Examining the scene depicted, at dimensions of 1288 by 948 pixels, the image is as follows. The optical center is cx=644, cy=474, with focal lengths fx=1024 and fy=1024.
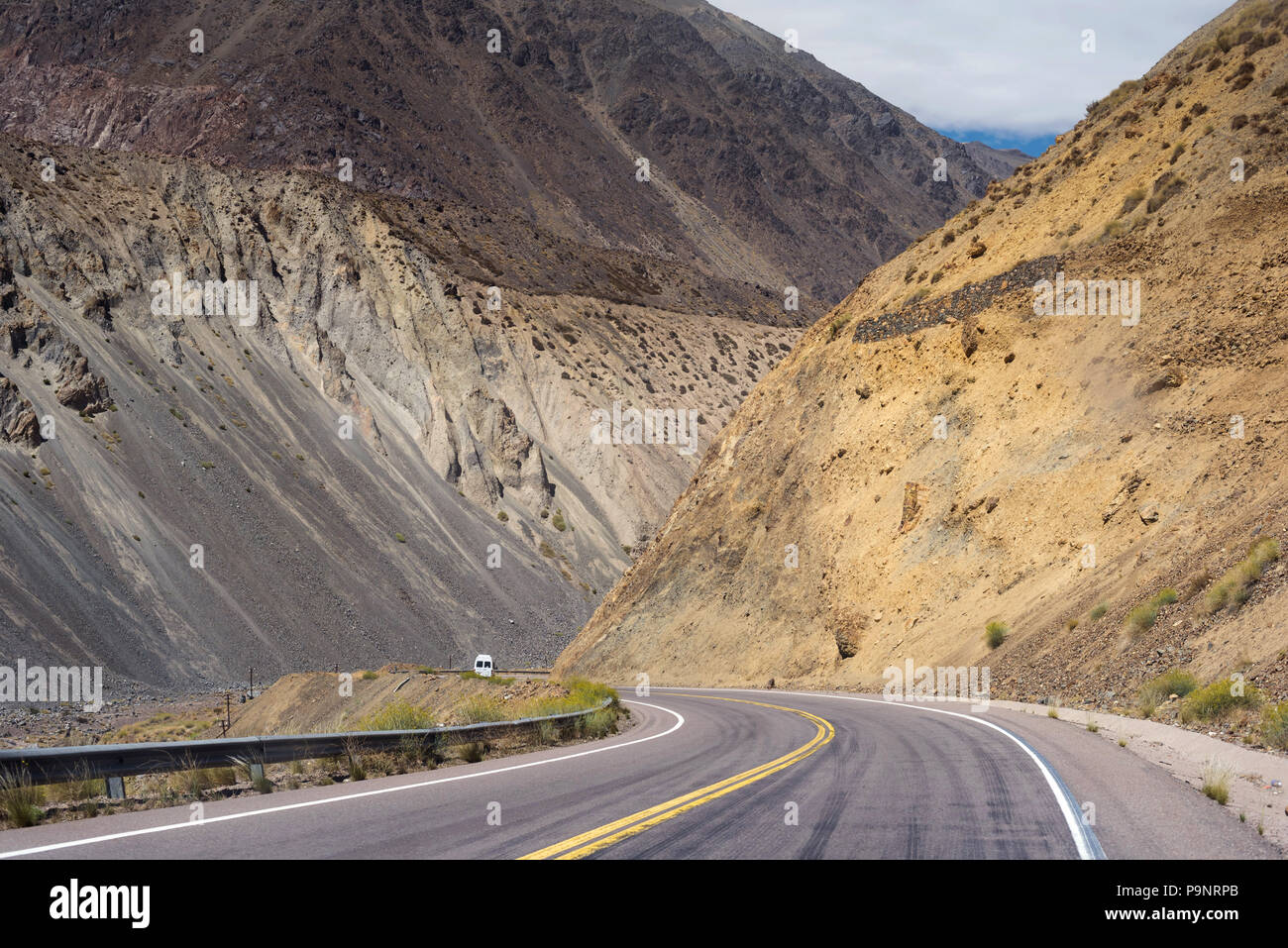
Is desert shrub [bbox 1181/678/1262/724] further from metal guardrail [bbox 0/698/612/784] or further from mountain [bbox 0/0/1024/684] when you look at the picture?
mountain [bbox 0/0/1024/684]

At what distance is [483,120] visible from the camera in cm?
14275

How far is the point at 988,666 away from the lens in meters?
25.9

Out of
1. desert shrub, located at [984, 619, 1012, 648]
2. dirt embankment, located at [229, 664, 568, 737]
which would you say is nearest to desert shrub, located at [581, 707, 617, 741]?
dirt embankment, located at [229, 664, 568, 737]

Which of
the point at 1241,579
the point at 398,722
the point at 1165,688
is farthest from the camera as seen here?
the point at 1241,579

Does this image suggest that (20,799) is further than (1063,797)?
No

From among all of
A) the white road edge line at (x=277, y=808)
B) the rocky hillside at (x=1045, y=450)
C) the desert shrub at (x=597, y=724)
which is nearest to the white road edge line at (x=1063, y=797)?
the rocky hillside at (x=1045, y=450)

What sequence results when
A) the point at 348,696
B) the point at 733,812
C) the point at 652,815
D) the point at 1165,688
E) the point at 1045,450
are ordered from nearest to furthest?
the point at 652,815 → the point at 733,812 → the point at 1165,688 → the point at 1045,450 → the point at 348,696

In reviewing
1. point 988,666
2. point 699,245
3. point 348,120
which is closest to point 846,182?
point 699,245

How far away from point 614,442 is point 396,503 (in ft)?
64.2

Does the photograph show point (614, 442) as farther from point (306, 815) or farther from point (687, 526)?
point (306, 815)

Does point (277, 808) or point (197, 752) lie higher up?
point (197, 752)

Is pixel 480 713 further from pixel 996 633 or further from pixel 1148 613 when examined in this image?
pixel 996 633

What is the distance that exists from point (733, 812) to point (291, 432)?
53.2 m

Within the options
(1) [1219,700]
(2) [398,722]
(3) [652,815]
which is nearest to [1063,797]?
(3) [652,815]
